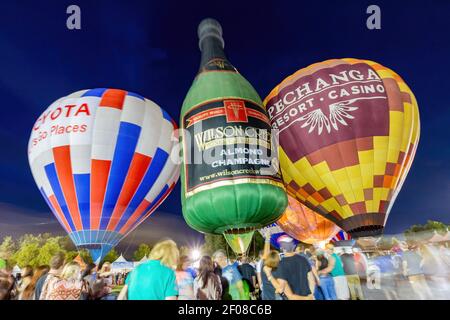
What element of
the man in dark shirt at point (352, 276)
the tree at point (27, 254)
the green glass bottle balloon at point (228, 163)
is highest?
the green glass bottle balloon at point (228, 163)

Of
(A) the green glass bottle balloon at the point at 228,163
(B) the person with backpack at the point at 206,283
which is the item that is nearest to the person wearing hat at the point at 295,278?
(B) the person with backpack at the point at 206,283

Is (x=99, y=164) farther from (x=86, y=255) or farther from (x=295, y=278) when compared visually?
(x=295, y=278)

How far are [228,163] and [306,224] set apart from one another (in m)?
7.21

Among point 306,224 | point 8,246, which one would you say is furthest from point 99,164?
point 8,246

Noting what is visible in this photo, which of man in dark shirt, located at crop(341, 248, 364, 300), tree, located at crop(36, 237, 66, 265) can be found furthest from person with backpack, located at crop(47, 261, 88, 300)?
tree, located at crop(36, 237, 66, 265)

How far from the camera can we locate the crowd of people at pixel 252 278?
12.8ft

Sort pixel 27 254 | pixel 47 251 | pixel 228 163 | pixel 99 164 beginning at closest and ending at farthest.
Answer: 1. pixel 228 163
2. pixel 99 164
3. pixel 27 254
4. pixel 47 251

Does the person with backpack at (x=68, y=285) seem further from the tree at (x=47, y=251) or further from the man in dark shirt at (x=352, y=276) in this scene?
the tree at (x=47, y=251)

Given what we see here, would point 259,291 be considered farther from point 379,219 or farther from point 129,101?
point 129,101

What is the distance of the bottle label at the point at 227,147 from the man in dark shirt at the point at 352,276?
2.78 meters

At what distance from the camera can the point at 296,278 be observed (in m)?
4.25

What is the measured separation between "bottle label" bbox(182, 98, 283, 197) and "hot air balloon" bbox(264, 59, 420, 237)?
4.59 feet
